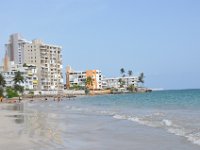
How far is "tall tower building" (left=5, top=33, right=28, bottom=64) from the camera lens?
559 feet

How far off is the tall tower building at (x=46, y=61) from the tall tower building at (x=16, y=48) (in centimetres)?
234

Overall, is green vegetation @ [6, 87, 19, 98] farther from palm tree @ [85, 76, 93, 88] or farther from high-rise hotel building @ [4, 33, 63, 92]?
palm tree @ [85, 76, 93, 88]

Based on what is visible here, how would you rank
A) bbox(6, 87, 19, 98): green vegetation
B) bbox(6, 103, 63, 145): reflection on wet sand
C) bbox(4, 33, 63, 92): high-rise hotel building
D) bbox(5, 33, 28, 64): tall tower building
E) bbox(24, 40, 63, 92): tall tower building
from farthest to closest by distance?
bbox(5, 33, 28, 64): tall tower building, bbox(4, 33, 63, 92): high-rise hotel building, bbox(24, 40, 63, 92): tall tower building, bbox(6, 87, 19, 98): green vegetation, bbox(6, 103, 63, 145): reflection on wet sand

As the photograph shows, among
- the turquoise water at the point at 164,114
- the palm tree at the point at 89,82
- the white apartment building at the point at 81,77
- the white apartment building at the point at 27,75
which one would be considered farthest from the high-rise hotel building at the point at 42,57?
the turquoise water at the point at 164,114

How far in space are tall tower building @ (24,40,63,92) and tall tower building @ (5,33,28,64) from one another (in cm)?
234

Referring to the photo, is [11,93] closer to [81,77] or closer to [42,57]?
[42,57]

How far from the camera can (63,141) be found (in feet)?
46.3

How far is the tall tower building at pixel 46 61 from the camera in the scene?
160 metres

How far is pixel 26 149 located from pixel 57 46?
16606cm

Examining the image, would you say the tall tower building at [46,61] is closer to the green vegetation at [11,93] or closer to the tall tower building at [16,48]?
the tall tower building at [16,48]

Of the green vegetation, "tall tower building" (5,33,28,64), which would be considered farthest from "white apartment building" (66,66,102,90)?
the green vegetation

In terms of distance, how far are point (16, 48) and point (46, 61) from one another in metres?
16.1

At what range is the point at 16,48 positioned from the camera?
172 meters

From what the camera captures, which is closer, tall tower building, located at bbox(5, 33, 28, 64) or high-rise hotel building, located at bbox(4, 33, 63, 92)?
high-rise hotel building, located at bbox(4, 33, 63, 92)
